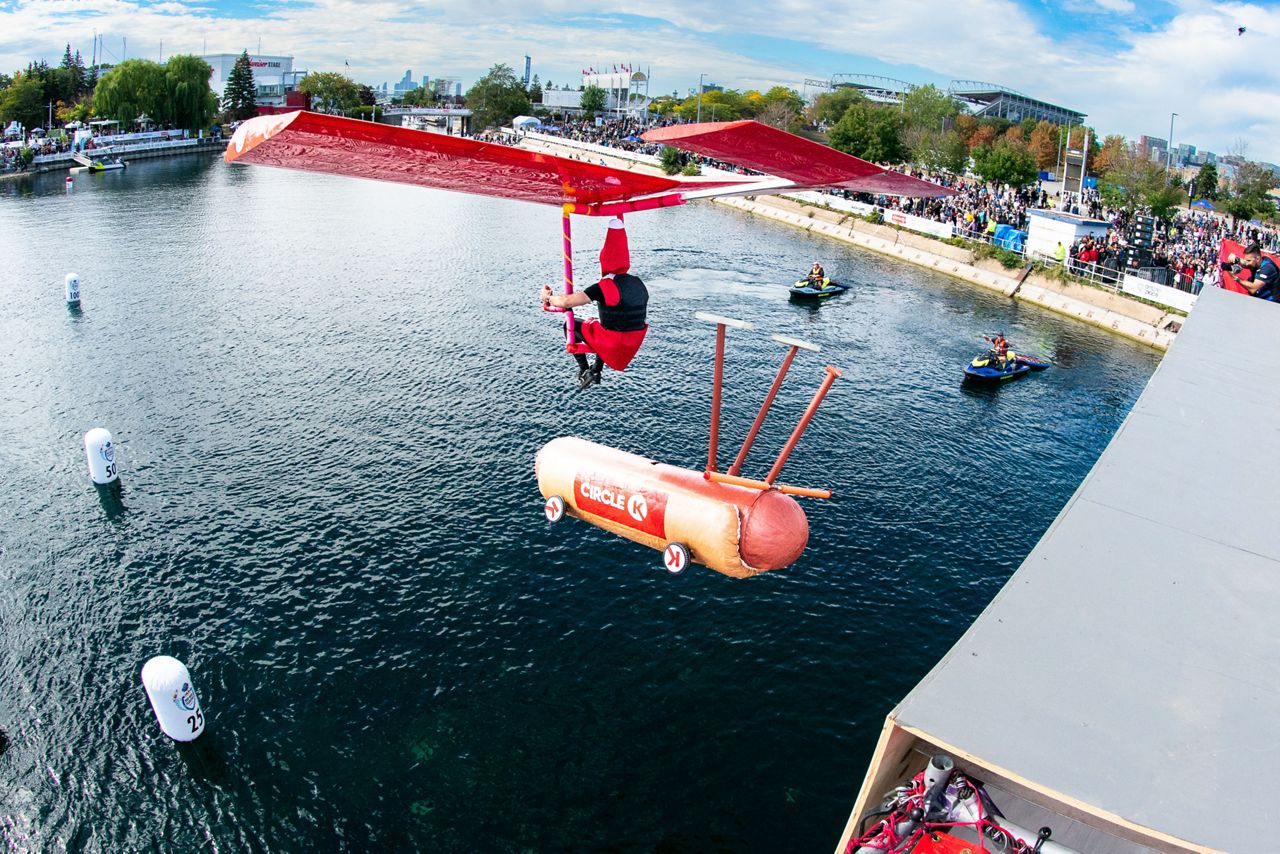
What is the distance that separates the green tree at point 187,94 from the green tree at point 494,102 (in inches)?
2116

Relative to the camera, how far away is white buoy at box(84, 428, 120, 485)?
3497 cm

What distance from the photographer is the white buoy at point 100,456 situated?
35.0 metres

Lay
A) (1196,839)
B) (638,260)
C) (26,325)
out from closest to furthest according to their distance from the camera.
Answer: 1. (1196,839)
2. (26,325)
3. (638,260)

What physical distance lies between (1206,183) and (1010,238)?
206 feet

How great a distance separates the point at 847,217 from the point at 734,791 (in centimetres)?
8444

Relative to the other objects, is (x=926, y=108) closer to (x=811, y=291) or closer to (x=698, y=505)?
(x=811, y=291)

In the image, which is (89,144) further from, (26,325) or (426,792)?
(426,792)

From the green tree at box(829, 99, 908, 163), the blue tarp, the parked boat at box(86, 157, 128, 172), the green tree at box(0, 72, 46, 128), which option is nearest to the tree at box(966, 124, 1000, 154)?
the green tree at box(829, 99, 908, 163)

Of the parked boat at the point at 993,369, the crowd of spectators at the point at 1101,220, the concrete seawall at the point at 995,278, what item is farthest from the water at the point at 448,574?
the crowd of spectators at the point at 1101,220

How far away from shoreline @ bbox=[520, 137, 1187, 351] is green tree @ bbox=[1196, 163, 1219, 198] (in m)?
60.0

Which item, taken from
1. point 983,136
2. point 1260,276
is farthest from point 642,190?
point 983,136

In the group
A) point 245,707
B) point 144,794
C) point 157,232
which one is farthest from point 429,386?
point 157,232

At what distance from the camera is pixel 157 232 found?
81.2 m

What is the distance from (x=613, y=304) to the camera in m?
18.3
